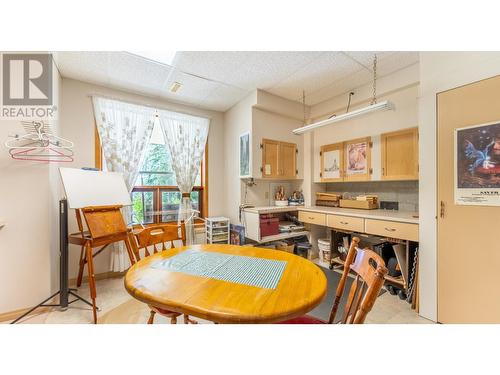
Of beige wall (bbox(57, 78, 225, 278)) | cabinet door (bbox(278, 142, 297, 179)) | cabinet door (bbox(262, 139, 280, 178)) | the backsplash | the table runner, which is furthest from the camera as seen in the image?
cabinet door (bbox(278, 142, 297, 179))

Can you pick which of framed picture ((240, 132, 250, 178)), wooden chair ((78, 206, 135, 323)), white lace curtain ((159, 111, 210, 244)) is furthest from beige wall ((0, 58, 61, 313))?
framed picture ((240, 132, 250, 178))

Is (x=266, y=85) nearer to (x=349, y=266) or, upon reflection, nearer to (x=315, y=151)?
(x=315, y=151)

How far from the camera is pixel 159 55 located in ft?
7.69

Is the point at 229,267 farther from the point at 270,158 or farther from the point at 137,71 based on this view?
the point at 137,71

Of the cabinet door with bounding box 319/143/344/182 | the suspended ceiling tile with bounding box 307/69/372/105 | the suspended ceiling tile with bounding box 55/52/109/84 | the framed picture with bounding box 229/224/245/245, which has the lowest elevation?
the framed picture with bounding box 229/224/245/245

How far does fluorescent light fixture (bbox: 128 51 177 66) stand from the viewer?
2.29 m

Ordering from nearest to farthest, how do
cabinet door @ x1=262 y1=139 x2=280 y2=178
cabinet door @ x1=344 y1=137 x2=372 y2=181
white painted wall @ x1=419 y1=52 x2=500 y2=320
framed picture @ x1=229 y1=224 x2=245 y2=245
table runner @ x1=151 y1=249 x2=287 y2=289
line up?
table runner @ x1=151 y1=249 x2=287 y2=289, white painted wall @ x1=419 y1=52 x2=500 y2=320, cabinet door @ x1=344 y1=137 x2=372 y2=181, framed picture @ x1=229 y1=224 x2=245 y2=245, cabinet door @ x1=262 y1=139 x2=280 y2=178

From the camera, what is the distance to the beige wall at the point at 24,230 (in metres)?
2.02

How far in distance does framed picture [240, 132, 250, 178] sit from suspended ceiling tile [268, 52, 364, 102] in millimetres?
823

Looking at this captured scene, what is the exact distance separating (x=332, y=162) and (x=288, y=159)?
0.73 meters

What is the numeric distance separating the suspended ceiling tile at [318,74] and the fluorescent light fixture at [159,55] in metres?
1.47

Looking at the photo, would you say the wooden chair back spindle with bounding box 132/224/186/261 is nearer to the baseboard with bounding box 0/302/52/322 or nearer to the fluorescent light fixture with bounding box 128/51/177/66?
the baseboard with bounding box 0/302/52/322

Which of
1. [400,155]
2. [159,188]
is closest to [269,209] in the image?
[159,188]

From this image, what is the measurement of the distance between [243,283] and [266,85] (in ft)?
9.23
